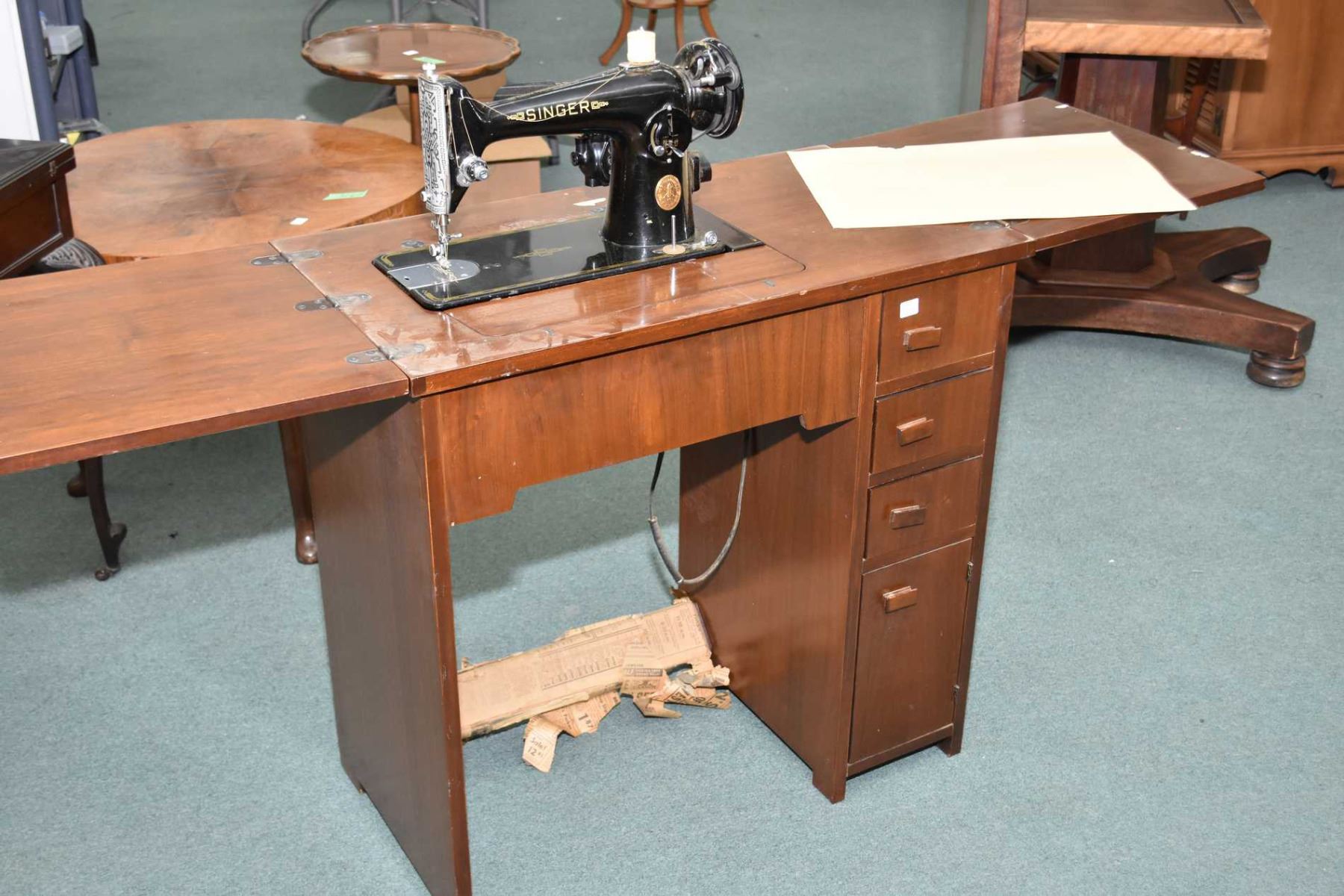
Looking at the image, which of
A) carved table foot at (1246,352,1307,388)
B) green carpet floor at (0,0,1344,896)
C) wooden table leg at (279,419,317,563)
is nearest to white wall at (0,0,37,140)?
green carpet floor at (0,0,1344,896)

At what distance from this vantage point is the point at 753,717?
2.51 meters

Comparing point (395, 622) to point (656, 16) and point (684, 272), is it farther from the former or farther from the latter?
point (656, 16)

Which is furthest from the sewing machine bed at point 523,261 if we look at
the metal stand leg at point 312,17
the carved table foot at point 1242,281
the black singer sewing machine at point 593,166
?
the metal stand leg at point 312,17

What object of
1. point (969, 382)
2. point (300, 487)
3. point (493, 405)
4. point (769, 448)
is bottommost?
point (300, 487)

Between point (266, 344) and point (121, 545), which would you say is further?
point (121, 545)

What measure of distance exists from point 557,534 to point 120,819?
1.04m

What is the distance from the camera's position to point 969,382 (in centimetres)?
209

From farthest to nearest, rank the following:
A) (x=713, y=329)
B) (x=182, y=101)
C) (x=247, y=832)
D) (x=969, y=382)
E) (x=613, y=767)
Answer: (x=182, y=101) < (x=613, y=767) < (x=247, y=832) < (x=969, y=382) < (x=713, y=329)

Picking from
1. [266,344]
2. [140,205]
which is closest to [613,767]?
[266,344]

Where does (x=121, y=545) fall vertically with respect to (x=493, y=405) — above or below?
below

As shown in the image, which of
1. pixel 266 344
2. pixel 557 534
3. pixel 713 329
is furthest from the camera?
pixel 557 534

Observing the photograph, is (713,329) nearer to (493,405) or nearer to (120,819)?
(493,405)

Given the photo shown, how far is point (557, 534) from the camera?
298 cm

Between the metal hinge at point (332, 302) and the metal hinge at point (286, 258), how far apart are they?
14 cm
